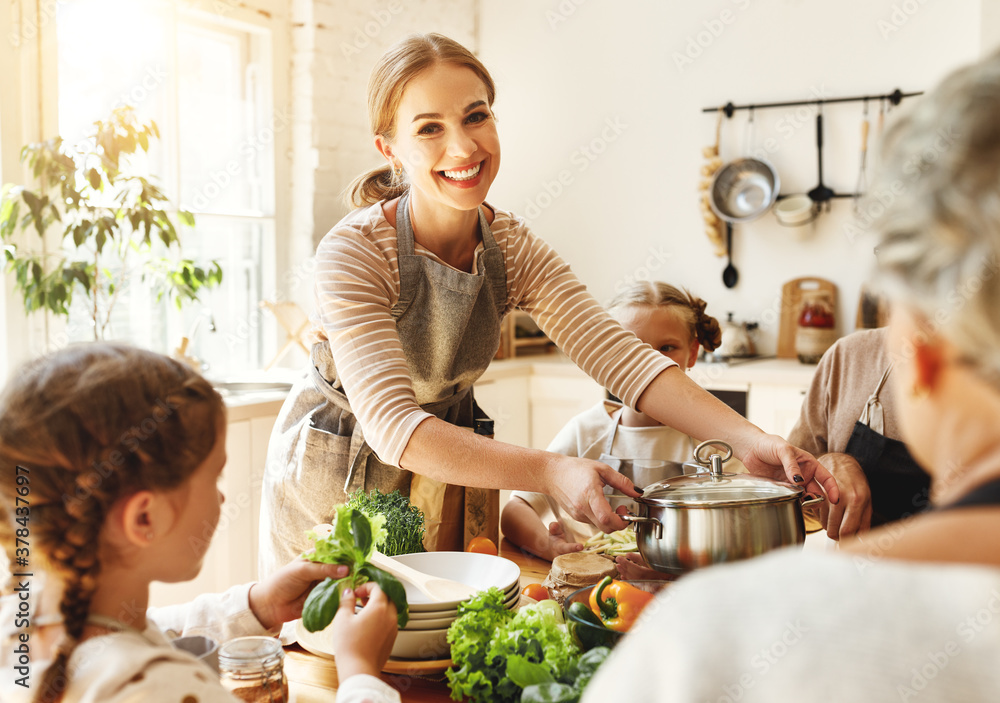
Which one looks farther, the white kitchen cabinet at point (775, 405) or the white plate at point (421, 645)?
the white kitchen cabinet at point (775, 405)

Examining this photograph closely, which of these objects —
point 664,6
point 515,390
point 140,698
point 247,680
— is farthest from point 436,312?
point 664,6

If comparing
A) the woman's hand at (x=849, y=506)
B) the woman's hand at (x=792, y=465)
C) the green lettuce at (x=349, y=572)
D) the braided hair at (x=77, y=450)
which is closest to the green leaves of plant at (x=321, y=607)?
the green lettuce at (x=349, y=572)

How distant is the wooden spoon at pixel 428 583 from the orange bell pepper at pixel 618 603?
16cm

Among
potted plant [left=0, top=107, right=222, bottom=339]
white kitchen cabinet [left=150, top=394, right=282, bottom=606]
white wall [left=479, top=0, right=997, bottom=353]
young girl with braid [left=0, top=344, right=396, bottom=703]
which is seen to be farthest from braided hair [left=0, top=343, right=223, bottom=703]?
white wall [left=479, top=0, right=997, bottom=353]

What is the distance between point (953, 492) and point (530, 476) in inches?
33.5

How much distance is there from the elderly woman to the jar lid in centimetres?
54

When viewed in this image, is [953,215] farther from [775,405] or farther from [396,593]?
[775,405]

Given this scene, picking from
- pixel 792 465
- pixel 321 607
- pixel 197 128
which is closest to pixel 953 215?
pixel 321 607

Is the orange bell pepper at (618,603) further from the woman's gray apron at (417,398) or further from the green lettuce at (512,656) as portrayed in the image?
the woman's gray apron at (417,398)

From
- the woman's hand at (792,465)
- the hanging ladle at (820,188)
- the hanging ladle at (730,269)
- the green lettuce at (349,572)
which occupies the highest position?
the hanging ladle at (820,188)

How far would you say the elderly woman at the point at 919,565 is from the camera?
45cm

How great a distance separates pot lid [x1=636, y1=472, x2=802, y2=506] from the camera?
1.10 meters

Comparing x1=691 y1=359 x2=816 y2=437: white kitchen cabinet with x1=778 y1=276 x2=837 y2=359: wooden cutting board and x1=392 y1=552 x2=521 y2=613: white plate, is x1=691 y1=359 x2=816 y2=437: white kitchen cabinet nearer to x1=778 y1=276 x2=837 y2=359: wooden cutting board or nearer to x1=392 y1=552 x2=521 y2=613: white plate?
x1=778 y1=276 x2=837 y2=359: wooden cutting board

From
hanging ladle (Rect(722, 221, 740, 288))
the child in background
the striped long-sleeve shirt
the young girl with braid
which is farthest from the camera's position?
hanging ladle (Rect(722, 221, 740, 288))
